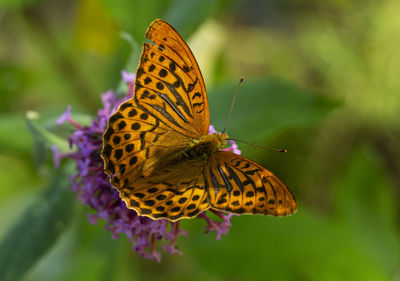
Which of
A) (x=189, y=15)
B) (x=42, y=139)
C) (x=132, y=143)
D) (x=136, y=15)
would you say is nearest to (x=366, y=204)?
(x=189, y=15)

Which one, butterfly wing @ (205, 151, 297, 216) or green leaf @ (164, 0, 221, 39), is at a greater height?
green leaf @ (164, 0, 221, 39)

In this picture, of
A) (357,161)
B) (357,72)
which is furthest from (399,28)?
(357,161)

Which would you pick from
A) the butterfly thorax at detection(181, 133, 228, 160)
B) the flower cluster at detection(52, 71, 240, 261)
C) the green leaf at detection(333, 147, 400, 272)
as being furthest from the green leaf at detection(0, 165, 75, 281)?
the green leaf at detection(333, 147, 400, 272)

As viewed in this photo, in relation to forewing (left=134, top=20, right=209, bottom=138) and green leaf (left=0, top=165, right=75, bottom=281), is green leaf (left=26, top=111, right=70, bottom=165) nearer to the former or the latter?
green leaf (left=0, top=165, right=75, bottom=281)

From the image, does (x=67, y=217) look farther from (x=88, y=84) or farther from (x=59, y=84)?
(x=59, y=84)

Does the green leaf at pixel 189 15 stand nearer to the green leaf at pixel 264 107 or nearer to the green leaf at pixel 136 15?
the green leaf at pixel 136 15

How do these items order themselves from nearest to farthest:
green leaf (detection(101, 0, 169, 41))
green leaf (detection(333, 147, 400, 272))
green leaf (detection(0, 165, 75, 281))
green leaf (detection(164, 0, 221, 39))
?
1. green leaf (detection(0, 165, 75, 281))
2. green leaf (detection(164, 0, 221, 39))
3. green leaf (detection(101, 0, 169, 41))
4. green leaf (detection(333, 147, 400, 272))
